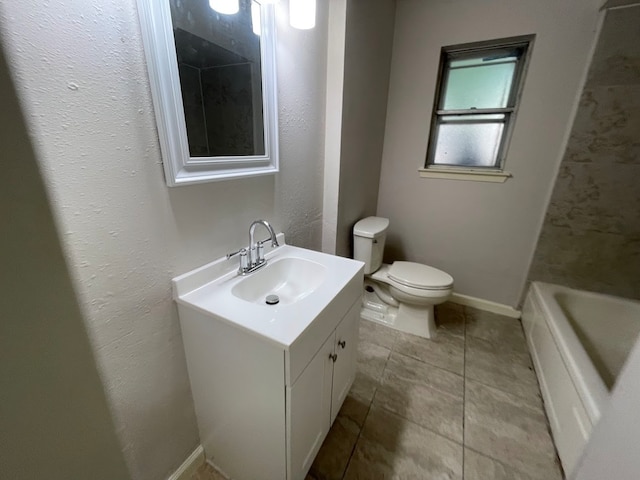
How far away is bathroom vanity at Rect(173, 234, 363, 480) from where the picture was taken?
0.77m

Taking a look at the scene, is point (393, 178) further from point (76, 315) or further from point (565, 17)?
point (76, 315)

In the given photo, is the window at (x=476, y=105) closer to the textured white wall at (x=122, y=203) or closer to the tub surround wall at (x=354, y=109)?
the tub surround wall at (x=354, y=109)

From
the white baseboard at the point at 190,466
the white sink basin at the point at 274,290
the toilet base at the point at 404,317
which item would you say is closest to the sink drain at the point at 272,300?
the white sink basin at the point at 274,290

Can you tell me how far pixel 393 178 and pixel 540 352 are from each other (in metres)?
1.56

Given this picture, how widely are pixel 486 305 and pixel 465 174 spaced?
109cm

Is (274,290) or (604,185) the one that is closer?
(274,290)

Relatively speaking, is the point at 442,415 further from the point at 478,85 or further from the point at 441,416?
the point at 478,85

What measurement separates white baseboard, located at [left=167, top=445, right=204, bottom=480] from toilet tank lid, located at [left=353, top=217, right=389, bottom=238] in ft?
4.67

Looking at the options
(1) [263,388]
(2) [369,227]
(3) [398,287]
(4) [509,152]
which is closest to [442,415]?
(3) [398,287]

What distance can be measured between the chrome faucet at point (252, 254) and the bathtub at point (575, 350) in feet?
4.54

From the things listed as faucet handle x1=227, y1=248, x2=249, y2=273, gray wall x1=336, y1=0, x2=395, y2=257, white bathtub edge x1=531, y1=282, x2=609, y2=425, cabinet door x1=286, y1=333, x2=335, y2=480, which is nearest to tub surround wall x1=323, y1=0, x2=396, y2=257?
gray wall x1=336, y1=0, x2=395, y2=257

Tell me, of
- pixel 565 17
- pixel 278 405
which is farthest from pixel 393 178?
pixel 278 405

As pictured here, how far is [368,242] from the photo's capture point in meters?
1.86

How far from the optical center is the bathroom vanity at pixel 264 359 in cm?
77
